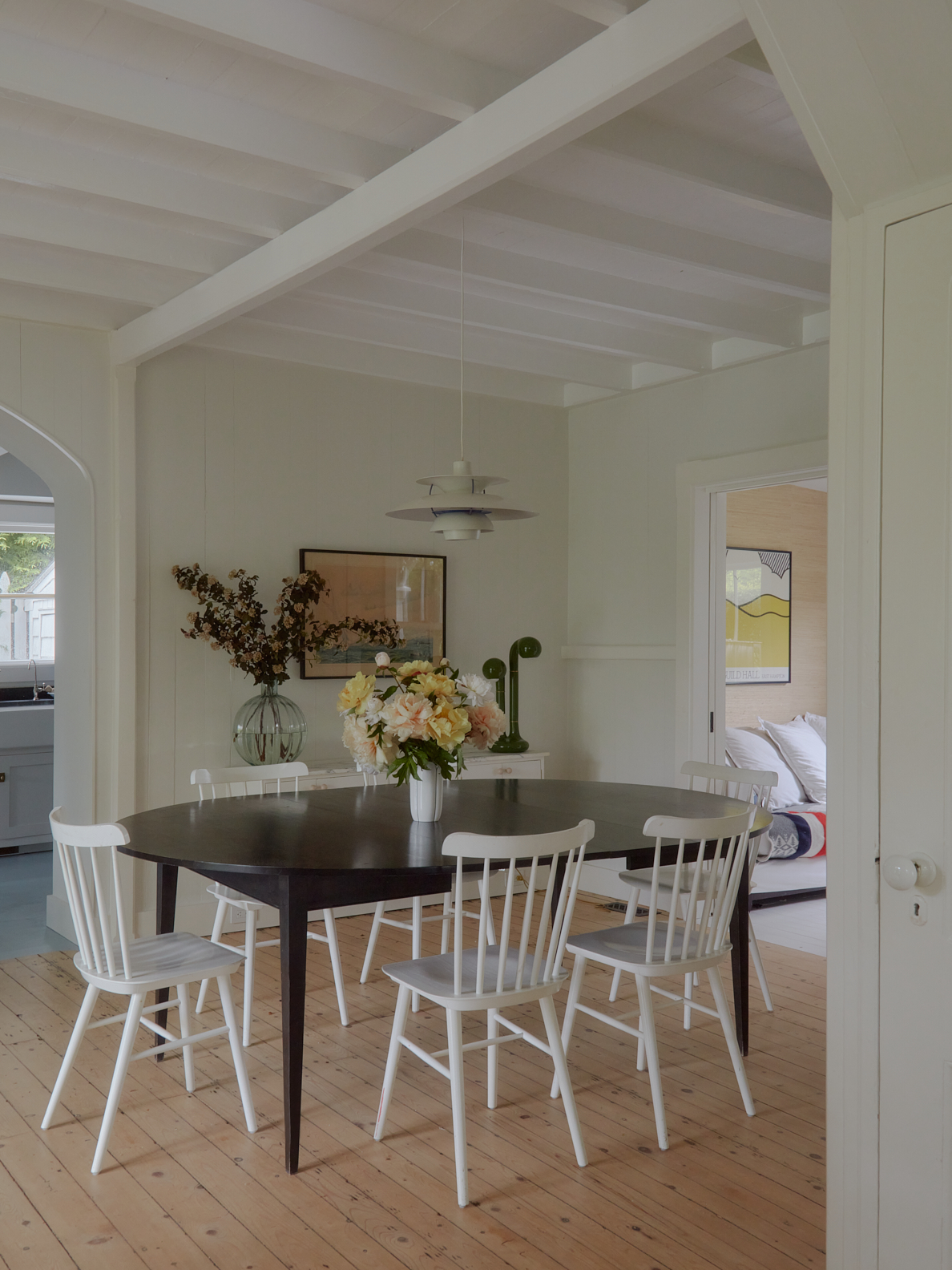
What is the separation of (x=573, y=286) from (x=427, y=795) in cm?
220

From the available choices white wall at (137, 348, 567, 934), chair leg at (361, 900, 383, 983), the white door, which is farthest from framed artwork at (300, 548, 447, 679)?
the white door

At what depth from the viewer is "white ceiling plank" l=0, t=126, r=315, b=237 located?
3.18 meters

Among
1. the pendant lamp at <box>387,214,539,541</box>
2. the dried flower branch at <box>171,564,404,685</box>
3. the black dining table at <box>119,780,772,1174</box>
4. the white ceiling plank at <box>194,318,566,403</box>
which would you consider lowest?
the black dining table at <box>119,780,772,1174</box>

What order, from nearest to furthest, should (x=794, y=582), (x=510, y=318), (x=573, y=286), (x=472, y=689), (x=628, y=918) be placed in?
1. (x=472, y=689)
2. (x=628, y=918)
3. (x=573, y=286)
4. (x=510, y=318)
5. (x=794, y=582)

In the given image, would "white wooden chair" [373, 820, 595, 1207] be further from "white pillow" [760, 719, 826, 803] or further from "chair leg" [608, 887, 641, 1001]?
"white pillow" [760, 719, 826, 803]

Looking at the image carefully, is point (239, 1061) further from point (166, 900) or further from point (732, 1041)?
point (732, 1041)

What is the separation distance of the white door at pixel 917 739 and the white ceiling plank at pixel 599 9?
0.83m

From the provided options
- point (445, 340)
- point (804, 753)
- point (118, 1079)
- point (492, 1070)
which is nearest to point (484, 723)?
point (492, 1070)

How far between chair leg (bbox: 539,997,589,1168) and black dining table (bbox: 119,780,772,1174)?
43cm

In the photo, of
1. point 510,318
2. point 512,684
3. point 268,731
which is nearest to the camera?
point 510,318

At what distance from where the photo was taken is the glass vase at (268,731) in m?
4.89

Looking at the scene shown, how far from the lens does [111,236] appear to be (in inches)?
147

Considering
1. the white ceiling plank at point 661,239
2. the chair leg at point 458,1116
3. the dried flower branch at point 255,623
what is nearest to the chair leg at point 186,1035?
the chair leg at point 458,1116

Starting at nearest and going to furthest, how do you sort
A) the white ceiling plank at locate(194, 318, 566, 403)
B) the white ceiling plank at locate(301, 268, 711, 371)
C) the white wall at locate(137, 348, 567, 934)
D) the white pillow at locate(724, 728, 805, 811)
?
the white ceiling plank at locate(301, 268, 711, 371)
the white wall at locate(137, 348, 567, 934)
the white ceiling plank at locate(194, 318, 566, 403)
the white pillow at locate(724, 728, 805, 811)
